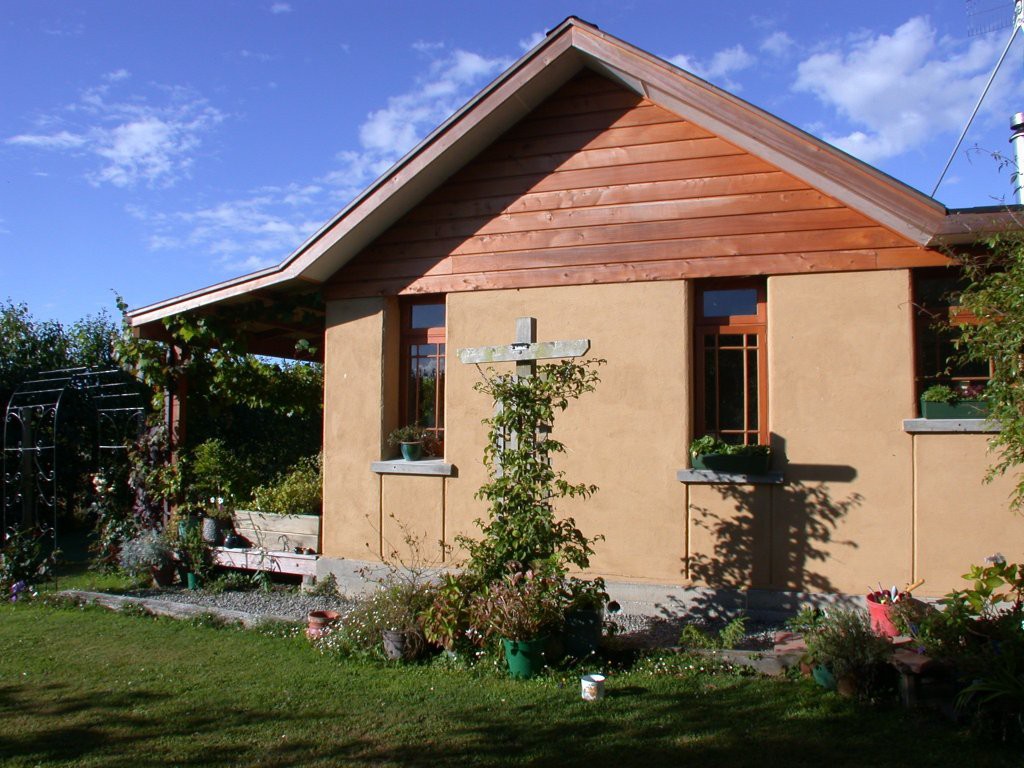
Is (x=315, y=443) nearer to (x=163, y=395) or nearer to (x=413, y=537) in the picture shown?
(x=163, y=395)

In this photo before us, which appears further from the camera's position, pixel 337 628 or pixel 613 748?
pixel 337 628

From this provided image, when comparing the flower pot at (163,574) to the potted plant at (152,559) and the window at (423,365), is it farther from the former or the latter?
the window at (423,365)

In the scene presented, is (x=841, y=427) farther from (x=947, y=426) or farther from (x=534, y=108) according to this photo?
(x=534, y=108)

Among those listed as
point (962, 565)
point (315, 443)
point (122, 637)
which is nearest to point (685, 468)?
point (962, 565)

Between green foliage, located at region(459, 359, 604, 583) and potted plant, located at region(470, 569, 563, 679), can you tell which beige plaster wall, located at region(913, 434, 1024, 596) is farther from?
potted plant, located at region(470, 569, 563, 679)

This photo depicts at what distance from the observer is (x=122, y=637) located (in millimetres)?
7262

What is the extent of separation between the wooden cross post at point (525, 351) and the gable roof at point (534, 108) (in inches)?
93.4

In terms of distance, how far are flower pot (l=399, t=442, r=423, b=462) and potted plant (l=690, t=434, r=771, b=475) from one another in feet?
9.49

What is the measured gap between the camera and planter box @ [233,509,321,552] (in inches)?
354

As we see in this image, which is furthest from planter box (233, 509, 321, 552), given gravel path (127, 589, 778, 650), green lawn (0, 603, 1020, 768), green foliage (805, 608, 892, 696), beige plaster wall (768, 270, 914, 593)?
green foliage (805, 608, 892, 696)

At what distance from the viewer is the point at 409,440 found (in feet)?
28.1

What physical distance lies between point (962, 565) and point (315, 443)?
1122 centimetres

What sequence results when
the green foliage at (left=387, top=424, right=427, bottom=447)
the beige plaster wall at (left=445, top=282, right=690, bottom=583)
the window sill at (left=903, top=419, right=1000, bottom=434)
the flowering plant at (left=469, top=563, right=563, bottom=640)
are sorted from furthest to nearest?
the green foliage at (left=387, top=424, right=427, bottom=447), the beige plaster wall at (left=445, top=282, right=690, bottom=583), the window sill at (left=903, top=419, right=1000, bottom=434), the flowering plant at (left=469, top=563, right=563, bottom=640)

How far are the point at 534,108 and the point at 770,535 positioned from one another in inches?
186
